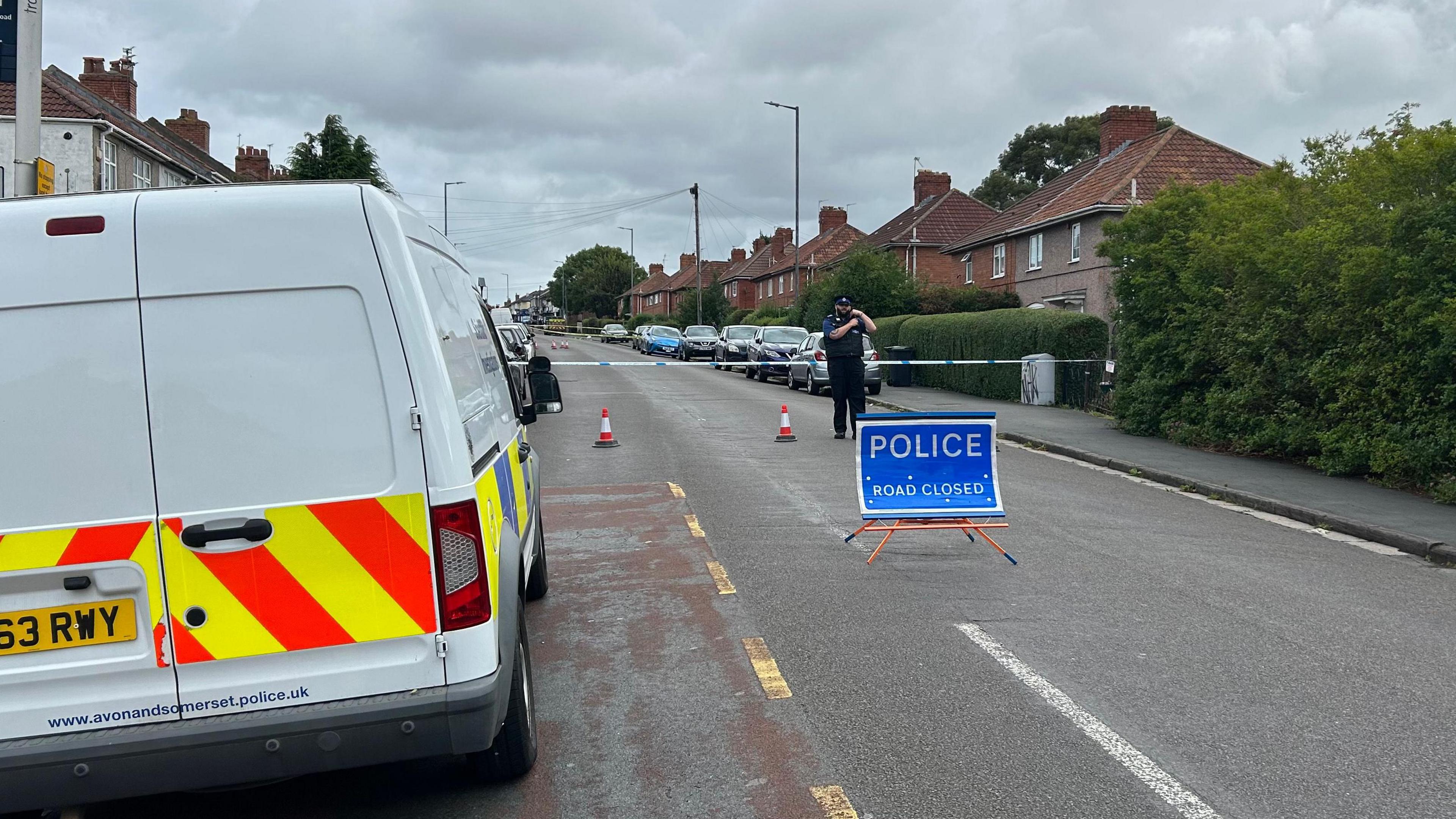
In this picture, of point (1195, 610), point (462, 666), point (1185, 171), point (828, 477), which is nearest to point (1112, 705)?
point (1195, 610)

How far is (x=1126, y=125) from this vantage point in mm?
40125

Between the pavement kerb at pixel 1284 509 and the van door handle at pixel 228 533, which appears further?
the pavement kerb at pixel 1284 509

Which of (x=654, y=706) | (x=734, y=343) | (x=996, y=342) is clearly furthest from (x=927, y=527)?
(x=734, y=343)

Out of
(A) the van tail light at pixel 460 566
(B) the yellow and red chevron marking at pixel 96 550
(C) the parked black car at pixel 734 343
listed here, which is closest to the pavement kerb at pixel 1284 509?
(A) the van tail light at pixel 460 566

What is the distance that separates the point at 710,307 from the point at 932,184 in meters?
14.9

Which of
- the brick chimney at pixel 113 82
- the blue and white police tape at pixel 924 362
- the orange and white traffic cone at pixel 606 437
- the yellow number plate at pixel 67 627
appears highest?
the brick chimney at pixel 113 82

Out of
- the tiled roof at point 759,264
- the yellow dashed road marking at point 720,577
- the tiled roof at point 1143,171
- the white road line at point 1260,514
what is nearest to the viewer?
the yellow dashed road marking at point 720,577

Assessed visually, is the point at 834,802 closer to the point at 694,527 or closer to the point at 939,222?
the point at 694,527

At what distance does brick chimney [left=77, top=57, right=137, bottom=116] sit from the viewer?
4269 centimetres

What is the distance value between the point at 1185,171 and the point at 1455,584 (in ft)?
93.4

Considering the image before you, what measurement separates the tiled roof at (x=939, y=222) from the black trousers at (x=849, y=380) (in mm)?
37040

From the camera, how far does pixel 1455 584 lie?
313 inches

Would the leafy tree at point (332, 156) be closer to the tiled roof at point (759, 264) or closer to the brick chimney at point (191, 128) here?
the brick chimney at point (191, 128)

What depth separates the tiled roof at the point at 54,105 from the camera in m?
32.0
